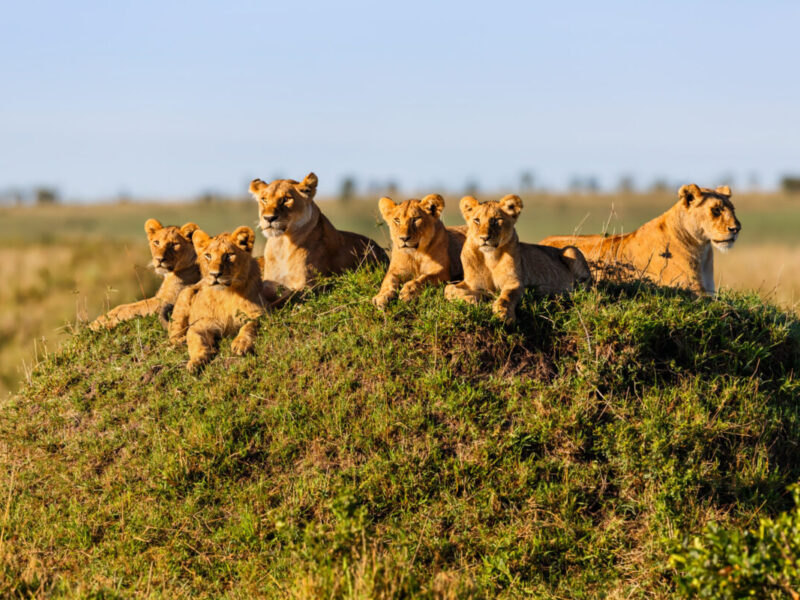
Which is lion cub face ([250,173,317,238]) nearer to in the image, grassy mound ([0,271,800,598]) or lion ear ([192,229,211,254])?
lion ear ([192,229,211,254])

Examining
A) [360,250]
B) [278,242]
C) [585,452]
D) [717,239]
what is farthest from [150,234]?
[717,239]

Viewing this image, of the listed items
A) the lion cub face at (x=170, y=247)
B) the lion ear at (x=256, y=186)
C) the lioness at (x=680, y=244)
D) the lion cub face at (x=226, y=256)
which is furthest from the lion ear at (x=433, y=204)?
the lion cub face at (x=170, y=247)

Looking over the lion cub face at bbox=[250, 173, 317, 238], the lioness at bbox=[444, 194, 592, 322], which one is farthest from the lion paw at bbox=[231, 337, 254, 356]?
the lioness at bbox=[444, 194, 592, 322]

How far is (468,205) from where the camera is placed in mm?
7699

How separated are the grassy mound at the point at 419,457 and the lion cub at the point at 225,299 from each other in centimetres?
17

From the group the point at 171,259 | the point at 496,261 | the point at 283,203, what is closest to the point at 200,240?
the point at 171,259

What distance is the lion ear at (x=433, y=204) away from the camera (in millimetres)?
7871

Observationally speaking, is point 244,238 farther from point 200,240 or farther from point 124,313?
Answer: point 124,313

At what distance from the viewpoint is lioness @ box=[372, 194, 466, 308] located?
772 centimetres

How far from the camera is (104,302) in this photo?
406 inches

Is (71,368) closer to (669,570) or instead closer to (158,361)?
(158,361)

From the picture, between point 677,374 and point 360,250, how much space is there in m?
3.18

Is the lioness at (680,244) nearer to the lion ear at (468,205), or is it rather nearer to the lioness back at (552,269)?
the lioness back at (552,269)

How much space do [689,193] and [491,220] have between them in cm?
287
